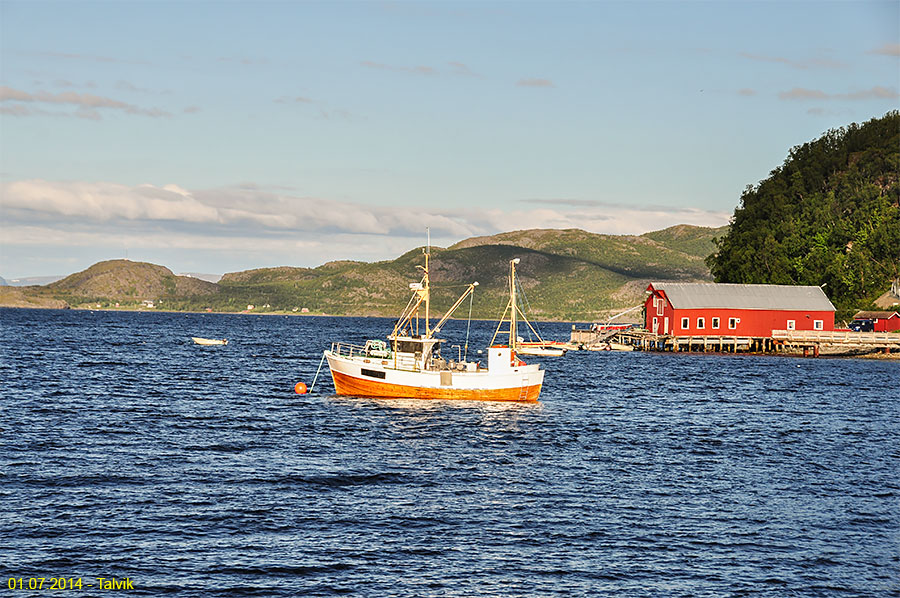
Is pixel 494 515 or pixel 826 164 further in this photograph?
pixel 826 164

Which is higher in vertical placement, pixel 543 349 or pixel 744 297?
pixel 744 297

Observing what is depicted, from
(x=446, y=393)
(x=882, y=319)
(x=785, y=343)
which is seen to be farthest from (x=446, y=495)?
(x=882, y=319)

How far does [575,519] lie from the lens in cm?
2998

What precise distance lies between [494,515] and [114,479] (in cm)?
1504

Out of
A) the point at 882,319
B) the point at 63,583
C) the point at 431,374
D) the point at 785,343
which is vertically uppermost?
the point at 882,319

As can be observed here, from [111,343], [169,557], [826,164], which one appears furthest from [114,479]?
[826,164]

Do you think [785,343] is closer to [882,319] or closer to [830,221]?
[882,319]

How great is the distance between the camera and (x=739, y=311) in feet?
410

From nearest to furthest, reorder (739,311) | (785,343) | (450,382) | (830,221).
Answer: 1. (450,382)
2. (785,343)
3. (739,311)
4. (830,221)

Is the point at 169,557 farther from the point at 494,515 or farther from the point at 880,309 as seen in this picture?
the point at 880,309

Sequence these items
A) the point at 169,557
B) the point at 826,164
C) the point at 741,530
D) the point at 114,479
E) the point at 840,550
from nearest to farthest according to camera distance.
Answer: the point at 169,557
the point at 840,550
the point at 741,530
the point at 114,479
the point at 826,164

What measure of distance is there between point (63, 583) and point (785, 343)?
116 m

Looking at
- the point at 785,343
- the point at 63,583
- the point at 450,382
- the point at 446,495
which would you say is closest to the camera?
the point at 63,583

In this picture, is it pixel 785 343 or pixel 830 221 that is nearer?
pixel 785 343
